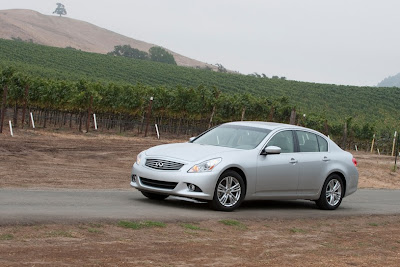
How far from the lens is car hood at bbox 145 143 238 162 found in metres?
13.5

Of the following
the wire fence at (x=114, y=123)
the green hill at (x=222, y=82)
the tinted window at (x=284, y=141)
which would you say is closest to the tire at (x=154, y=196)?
the tinted window at (x=284, y=141)

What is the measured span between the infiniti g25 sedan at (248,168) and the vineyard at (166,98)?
2417cm

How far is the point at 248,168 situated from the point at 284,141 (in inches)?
57.4

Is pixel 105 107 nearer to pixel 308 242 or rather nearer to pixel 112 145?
pixel 112 145

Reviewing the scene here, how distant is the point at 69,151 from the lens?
29891 mm

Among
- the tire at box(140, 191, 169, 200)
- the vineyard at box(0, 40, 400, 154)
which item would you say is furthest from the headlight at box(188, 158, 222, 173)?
the vineyard at box(0, 40, 400, 154)

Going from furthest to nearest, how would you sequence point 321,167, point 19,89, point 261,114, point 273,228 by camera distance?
point 261,114 < point 19,89 < point 321,167 < point 273,228

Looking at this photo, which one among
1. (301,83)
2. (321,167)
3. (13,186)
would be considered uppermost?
(301,83)

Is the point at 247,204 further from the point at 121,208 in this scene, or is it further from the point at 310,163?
the point at 121,208

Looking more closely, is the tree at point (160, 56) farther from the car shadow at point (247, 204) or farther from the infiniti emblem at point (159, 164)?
the infiniti emblem at point (159, 164)

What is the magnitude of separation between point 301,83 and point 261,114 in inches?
2458

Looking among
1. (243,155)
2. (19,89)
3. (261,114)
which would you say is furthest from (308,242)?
(261,114)

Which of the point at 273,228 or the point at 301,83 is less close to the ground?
the point at 301,83

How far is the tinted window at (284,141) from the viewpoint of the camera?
14734mm
